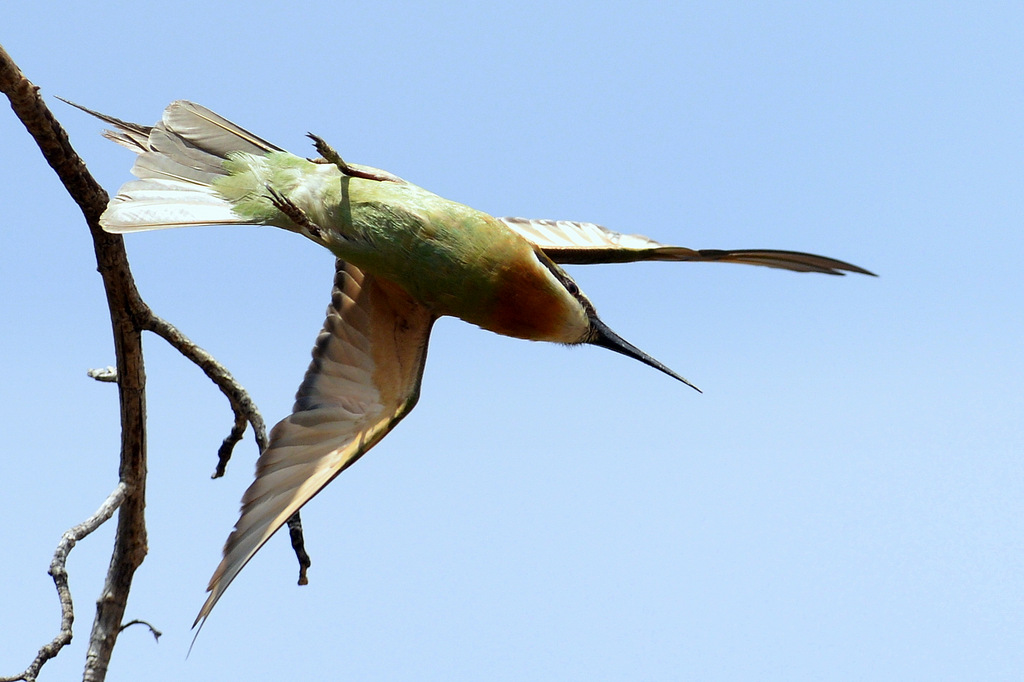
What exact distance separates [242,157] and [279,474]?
114 cm

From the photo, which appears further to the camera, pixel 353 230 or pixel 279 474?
pixel 279 474

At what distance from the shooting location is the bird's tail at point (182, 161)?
127 inches

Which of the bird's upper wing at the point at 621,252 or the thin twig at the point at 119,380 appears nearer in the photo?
the thin twig at the point at 119,380

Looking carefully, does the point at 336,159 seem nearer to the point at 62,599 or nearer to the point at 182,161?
the point at 182,161

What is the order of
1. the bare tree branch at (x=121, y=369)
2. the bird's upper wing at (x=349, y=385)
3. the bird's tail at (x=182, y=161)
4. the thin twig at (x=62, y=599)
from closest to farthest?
1. the thin twig at (x=62, y=599)
2. the bare tree branch at (x=121, y=369)
3. the bird's tail at (x=182, y=161)
4. the bird's upper wing at (x=349, y=385)

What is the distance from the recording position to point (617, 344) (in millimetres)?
3658

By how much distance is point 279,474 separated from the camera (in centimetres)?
358

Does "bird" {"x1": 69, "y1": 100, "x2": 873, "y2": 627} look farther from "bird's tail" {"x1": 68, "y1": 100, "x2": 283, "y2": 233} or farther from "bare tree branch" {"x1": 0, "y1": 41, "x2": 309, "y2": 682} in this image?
"bare tree branch" {"x1": 0, "y1": 41, "x2": 309, "y2": 682}

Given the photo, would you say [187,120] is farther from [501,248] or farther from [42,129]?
[501,248]

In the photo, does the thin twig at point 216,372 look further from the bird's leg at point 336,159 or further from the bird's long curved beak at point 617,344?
the bird's long curved beak at point 617,344

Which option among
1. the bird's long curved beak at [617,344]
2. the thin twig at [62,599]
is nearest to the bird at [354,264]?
the bird's long curved beak at [617,344]

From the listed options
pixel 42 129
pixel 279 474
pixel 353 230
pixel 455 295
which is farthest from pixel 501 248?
pixel 42 129

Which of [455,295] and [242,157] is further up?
[242,157]

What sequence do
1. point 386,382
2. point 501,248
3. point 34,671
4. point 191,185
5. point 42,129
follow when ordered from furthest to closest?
point 386,382
point 191,185
point 501,248
point 42,129
point 34,671
